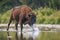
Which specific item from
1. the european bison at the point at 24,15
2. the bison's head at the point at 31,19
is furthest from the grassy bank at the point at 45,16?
the bison's head at the point at 31,19

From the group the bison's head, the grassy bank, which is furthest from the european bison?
the grassy bank

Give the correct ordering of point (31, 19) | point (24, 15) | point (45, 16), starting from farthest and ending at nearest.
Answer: point (45, 16), point (24, 15), point (31, 19)

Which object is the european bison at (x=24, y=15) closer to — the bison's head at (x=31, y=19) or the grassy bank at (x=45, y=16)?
the bison's head at (x=31, y=19)

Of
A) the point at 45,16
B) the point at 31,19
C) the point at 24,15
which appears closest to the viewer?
the point at 31,19

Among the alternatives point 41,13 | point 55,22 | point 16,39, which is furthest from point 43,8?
point 16,39

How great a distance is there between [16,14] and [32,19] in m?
1.56

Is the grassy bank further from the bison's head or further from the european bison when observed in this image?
the bison's head

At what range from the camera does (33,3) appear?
83.3 feet

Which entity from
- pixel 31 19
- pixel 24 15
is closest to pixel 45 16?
pixel 24 15

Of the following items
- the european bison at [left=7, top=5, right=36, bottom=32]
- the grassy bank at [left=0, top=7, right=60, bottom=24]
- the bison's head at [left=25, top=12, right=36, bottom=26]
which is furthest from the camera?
the grassy bank at [left=0, top=7, right=60, bottom=24]

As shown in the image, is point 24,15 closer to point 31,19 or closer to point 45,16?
point 31,19

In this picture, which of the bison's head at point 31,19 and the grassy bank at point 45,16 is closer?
the bison's head at point 31,19

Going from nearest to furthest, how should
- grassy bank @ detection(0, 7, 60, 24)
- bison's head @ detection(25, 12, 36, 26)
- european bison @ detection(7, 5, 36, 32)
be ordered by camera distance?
1. bison's head @ detection(25, 12, 36, 26)
2. european bison @ detection(7, 5, 36, 32)
3. grassy bank @ detection(0, 7, 60, 24)

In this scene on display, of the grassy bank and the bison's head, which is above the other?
the bison's head
